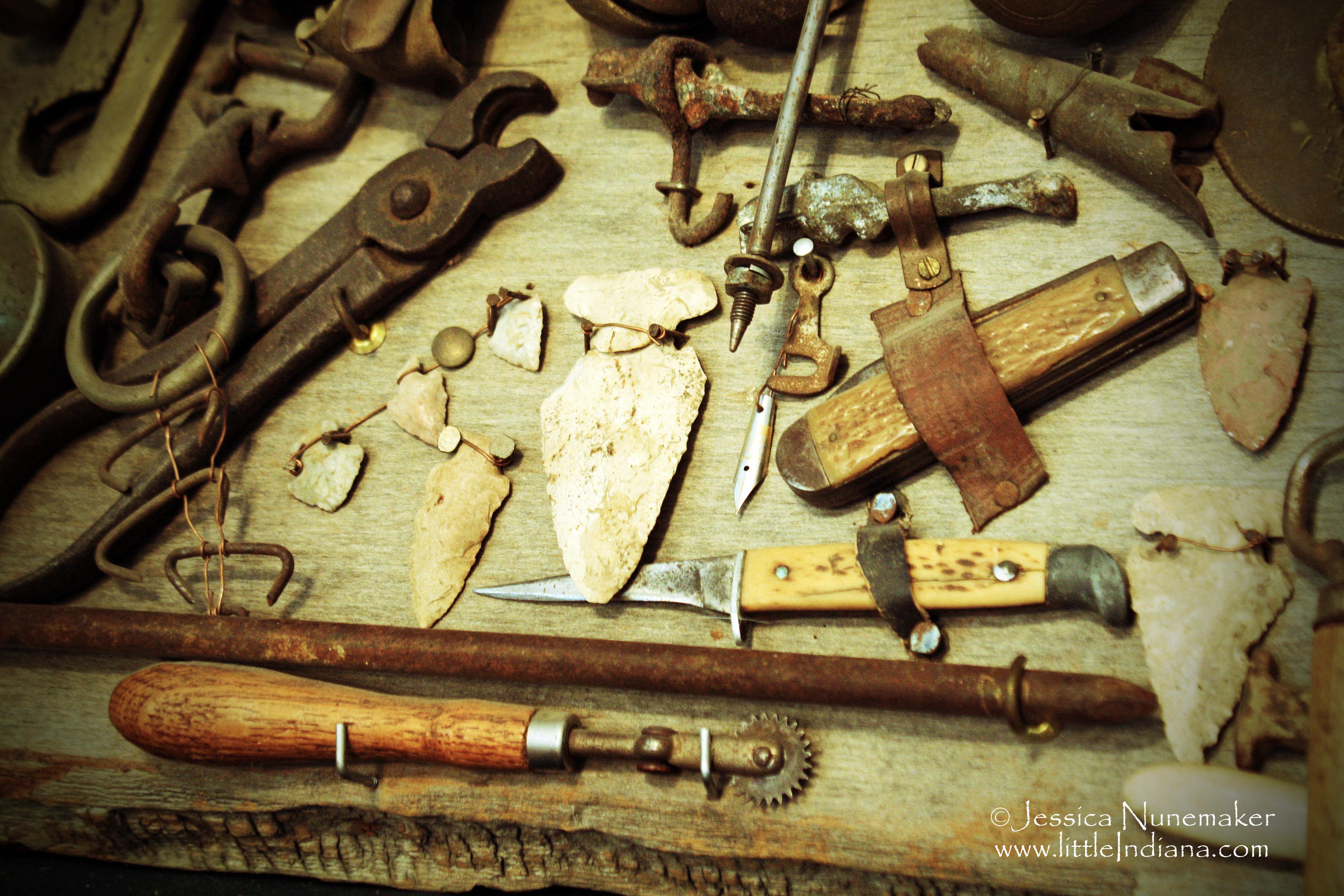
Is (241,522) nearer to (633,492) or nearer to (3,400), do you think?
(3,400)

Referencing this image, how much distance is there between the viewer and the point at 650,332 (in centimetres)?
159

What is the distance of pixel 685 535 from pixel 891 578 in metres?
0.37

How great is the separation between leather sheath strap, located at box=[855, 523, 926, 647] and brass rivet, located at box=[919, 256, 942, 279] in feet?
1.47

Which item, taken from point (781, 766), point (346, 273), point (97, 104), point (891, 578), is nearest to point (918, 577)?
point (891, 578)

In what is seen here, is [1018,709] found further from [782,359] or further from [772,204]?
[772,204]

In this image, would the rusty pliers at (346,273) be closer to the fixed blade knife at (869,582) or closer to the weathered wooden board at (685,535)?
the weathered wooden board at (685,535)

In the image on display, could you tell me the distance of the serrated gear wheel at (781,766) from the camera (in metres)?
1.32

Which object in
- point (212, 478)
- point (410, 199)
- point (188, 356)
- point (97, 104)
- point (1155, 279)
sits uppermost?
point (1155, 279)

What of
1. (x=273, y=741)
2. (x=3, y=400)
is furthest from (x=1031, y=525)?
(x=3, y=400)

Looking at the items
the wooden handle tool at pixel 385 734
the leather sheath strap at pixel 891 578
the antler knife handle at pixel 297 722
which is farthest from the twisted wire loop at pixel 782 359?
the antler knife handle at pixel 297 722

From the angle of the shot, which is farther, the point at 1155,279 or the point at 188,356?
the point at 188,356

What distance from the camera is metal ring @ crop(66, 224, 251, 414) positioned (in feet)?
5.81

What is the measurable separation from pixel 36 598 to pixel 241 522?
1.40 feet

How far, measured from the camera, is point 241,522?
1788mm
